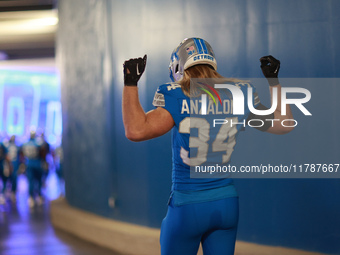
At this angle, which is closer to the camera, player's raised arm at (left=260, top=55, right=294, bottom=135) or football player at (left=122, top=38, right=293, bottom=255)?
football player at (left=122, top=38, right=293, bottom=255)

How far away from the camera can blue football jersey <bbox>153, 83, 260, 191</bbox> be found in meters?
2.31

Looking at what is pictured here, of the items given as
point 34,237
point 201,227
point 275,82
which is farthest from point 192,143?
point 34,237

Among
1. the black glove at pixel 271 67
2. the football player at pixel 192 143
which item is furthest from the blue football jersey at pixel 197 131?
the black glove at pixel 271 67

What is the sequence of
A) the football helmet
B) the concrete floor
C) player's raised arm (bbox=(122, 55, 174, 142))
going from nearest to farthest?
player's raised arm (bbox=(122, 55, 174, 142)) → the football helmet → the concrete floor

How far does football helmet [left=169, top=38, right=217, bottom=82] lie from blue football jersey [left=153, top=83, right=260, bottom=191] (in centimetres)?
18

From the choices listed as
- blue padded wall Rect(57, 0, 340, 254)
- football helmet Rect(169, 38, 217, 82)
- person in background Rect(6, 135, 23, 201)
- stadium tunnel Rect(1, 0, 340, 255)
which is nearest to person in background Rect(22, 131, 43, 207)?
person in background Rect(6, 135, 23, 201)

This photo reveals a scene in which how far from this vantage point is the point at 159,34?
17.5 ft

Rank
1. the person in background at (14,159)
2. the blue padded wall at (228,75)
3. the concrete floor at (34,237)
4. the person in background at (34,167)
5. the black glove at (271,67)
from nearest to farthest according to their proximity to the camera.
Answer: the black glove at (271,67)
the blue padded wall at (228,75)
the concrete floor at (34,237)
the person in background at (34,167)
the person in background at (14,159)

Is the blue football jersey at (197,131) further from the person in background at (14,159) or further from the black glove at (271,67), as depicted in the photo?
the person in background at (14,159)

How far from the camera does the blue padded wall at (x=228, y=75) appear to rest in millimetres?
4297

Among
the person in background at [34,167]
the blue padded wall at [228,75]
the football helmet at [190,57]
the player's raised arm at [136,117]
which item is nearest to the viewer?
the player's raised arm at [136,117]

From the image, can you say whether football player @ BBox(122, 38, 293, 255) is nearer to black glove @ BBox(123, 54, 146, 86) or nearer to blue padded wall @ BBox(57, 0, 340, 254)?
black glove @ BBox(123, 54, 146, 86)

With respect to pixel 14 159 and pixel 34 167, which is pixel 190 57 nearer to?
pixel 34 167

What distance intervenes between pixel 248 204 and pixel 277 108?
2316 mm
